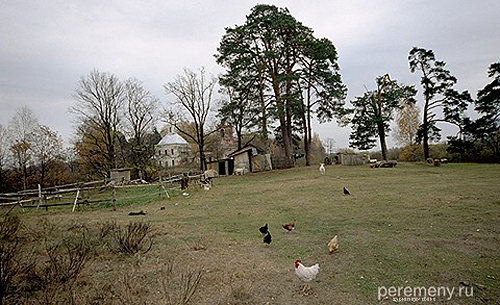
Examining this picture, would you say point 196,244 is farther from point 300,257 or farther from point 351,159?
point 351,159

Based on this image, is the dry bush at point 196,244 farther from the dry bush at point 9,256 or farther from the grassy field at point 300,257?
the dry bush at point 9,256

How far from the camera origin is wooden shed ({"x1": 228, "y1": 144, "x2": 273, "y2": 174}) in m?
29.3

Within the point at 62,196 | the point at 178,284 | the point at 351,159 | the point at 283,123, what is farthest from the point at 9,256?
the point at 351,159

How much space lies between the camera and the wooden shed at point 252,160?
29.3 metres

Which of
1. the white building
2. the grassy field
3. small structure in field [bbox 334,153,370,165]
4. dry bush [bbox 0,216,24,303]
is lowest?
the grassy field

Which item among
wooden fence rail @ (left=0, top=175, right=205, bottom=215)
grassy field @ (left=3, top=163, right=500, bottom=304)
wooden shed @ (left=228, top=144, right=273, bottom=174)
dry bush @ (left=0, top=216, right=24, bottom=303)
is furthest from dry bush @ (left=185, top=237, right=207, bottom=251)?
wooden shed @ (left=228, top=144, right=273, bottom=174)

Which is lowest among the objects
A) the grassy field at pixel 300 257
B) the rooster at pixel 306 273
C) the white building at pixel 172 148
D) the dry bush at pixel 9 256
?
the grassy field at pixel 300 257

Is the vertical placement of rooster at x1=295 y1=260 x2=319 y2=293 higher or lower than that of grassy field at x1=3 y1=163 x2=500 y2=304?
higher

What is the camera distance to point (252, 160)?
2975 centimetres

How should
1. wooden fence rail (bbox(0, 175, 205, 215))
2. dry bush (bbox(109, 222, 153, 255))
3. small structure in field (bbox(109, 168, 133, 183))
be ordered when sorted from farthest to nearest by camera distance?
1. small structure in field (bbox(109, 168, 133, 183))
2. wooden fence rail (bbox(0, 175, 205, 215))
3. dry bush (bbox(109, 222, 153, 255))

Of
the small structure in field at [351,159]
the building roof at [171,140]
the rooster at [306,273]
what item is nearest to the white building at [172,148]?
the building roof at [171,140]

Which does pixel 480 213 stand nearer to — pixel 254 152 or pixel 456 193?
pixel 456 193

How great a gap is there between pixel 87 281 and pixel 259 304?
2681 mm

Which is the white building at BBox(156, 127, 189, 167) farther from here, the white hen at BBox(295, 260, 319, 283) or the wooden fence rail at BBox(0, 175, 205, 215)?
the white hen at BBox(295, 260, 319, 283)
